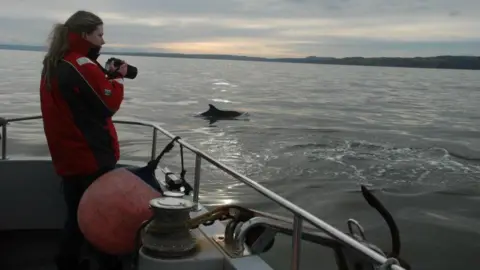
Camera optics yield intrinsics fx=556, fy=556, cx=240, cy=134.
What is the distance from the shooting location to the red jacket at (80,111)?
3.22m

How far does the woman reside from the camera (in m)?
3.23

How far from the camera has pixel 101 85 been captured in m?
3.23

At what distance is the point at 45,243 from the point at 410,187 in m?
9.80

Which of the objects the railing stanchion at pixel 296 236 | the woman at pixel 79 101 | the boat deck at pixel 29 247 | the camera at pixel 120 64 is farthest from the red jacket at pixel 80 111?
the boat deck at pixel 29 247

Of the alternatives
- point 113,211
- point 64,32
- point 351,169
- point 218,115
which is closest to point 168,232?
point 113,211

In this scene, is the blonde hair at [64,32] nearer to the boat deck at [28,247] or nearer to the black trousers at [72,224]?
the black trousers at [72,224]

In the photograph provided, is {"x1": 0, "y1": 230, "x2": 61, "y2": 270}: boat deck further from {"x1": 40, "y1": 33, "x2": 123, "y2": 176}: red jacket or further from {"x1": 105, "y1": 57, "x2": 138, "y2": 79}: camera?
{"x1": 105, "y1": 57, "x2": 138, "y2": 79}: camera

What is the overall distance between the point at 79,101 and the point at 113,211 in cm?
67

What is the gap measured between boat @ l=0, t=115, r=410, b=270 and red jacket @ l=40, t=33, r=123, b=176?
44 centimetres

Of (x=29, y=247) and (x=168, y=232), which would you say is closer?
(x=168, y=232)

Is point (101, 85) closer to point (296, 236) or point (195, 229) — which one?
point (195, 229)

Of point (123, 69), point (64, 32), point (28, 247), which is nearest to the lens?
point (64, 32)

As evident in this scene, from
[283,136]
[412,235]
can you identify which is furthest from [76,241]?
[283,136]

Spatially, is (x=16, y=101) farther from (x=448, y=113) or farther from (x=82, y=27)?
(x=82, y=27)
